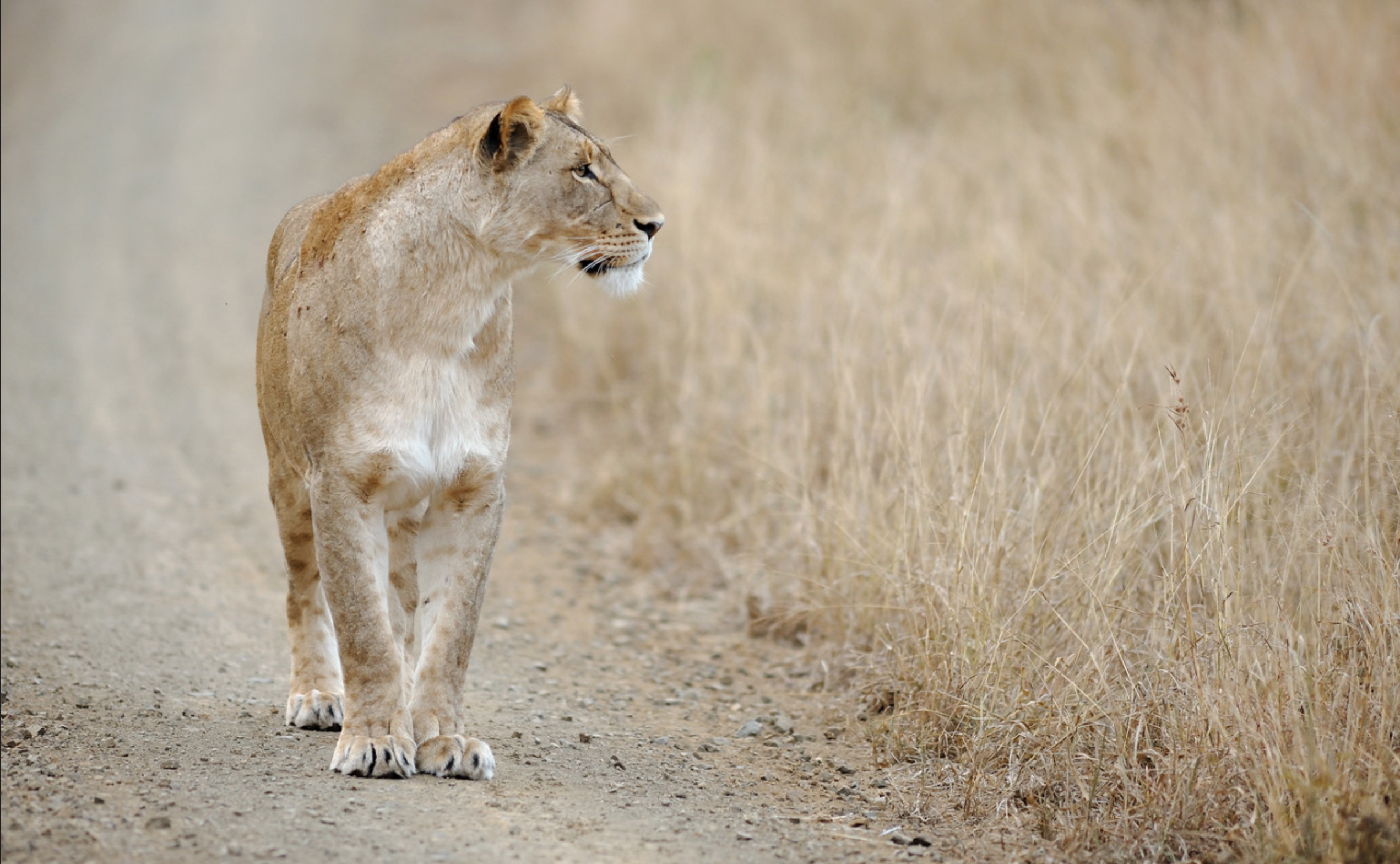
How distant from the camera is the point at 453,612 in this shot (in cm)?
414

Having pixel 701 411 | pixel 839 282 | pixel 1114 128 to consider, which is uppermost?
pixel 1114 128

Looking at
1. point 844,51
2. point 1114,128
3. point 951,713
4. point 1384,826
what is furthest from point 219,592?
point 844,51

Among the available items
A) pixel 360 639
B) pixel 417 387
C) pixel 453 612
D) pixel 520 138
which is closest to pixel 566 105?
pixel 520 138

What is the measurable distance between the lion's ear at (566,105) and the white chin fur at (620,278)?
1.91ft

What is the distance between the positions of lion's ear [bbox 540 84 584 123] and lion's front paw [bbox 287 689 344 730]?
208 cm

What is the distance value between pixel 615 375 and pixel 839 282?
5.54ft

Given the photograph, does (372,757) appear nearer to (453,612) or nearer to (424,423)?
(453,612)

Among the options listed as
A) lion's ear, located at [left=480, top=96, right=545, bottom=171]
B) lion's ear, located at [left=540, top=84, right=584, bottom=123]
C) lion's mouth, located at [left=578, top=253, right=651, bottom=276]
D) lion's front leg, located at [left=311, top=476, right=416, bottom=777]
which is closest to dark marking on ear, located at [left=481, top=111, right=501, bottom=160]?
lion's ear, located at [left=480, top=96, right=545, bottom=171]

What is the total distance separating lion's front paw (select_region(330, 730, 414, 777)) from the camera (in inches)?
156

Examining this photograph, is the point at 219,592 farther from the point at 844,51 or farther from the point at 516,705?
the point at 844,51

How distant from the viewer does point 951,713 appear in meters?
4.51

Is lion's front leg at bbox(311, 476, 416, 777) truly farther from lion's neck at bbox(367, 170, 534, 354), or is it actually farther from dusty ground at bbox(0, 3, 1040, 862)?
lion's neck at bbox(367, 170, 534, 354)

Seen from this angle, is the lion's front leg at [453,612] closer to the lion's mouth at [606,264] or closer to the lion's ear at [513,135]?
the lion's mouth at [606,264]

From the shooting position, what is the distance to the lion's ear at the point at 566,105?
15.2 feet
